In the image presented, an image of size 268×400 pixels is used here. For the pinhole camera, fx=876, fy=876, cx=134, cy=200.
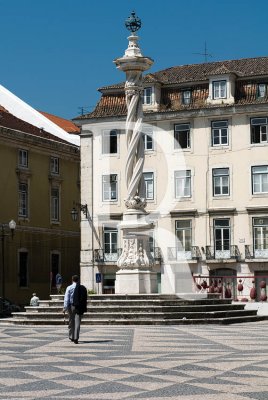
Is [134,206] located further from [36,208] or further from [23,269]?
[36,208]

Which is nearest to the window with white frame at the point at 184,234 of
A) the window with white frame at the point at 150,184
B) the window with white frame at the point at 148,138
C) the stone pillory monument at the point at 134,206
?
the window with white frame at the point at 150,184

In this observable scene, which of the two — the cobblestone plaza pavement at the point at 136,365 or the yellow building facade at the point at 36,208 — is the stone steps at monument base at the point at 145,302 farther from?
the yellow building facade at the point at 36,208

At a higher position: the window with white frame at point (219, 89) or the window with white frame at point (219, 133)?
the window with white frame at point (219, 89)

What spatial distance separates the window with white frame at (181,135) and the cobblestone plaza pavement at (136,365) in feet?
92.6

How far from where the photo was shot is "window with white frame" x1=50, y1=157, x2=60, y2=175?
177ft

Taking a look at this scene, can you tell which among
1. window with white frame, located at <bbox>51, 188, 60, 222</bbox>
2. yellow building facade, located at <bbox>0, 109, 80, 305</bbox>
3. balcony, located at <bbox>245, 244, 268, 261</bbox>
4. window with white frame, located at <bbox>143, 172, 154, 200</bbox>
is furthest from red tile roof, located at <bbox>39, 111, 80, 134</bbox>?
balcony, located at <bbox>245, 244, 268, 261</bbox>

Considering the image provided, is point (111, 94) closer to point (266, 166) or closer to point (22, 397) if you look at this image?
point (266, 166)

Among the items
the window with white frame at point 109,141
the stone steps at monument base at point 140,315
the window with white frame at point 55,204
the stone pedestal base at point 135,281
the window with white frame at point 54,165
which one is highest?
the window with white frame at point 109,141

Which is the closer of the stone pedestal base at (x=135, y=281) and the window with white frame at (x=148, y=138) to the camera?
the stone pedestal base at (x=135, y=281)

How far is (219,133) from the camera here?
49438 mm

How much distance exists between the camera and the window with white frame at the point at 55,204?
53.7m

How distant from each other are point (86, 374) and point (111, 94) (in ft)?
135

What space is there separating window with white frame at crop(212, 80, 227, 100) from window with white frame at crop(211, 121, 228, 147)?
152 cm

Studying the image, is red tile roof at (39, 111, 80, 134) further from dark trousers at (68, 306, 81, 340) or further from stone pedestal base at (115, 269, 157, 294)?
dark trousers at (68, 306, 81, 340)
